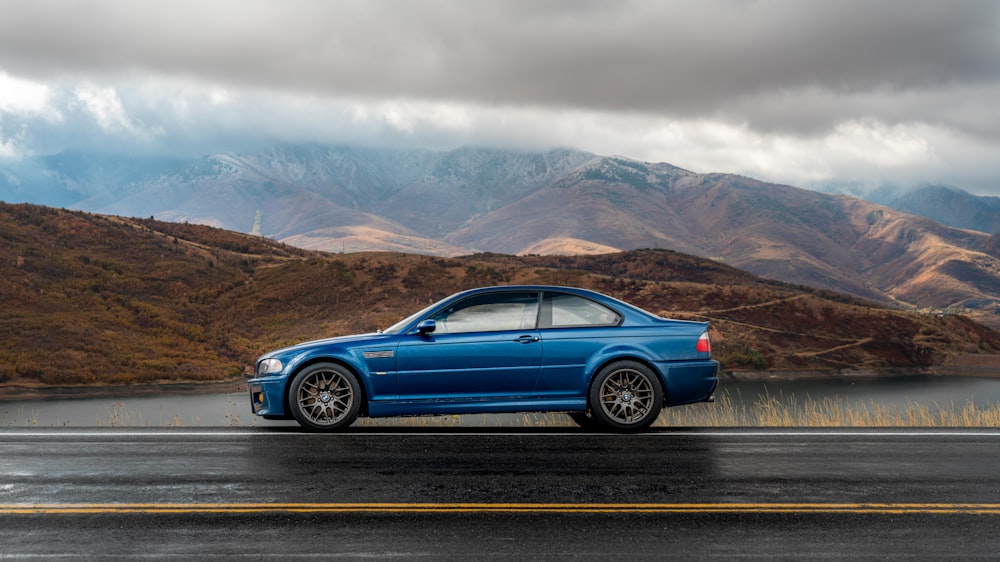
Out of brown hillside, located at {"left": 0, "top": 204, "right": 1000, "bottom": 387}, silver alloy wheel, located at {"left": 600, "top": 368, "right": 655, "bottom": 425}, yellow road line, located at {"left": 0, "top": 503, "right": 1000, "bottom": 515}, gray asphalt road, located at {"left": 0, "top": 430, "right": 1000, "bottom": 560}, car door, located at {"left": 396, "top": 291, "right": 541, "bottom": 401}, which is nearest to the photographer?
gray asphalt road, located at {"left": 0, "top": 430, "right": 1000, "bottom": 560}

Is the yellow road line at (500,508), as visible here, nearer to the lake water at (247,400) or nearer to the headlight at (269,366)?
the headlight at (269,366)

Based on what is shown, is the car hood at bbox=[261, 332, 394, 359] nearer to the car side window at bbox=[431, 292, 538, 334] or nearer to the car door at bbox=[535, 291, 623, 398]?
the car side window at bbox=[431, 292, 538, 334]

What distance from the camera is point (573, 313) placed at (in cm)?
1041

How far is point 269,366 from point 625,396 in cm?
435

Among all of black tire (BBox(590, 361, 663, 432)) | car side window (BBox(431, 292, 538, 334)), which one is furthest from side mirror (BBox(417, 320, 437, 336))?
black tire (BBox(590, 361, 663, 432))

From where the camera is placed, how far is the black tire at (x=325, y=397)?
10.0 meters

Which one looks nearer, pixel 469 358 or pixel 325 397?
pixel 469 358

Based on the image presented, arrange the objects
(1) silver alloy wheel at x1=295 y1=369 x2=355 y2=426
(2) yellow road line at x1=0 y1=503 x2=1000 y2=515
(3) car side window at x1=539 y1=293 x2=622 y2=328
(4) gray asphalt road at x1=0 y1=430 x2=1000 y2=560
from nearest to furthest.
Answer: (4) gray asphalt road at x1=0 y1=430 x2=1000 y2=560 → (2) yellow road line at x1=0 y1=503 x2=1000 y2=515 → (1) silver alloy wheel at x1=295 y1=369 x2=355 y2=426 → (3) car side window at x1=539 y1=293 x2=622 y2=328

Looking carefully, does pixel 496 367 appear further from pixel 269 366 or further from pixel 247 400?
pixel 247 400

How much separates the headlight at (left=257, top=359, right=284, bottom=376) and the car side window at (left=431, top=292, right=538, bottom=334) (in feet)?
6.39

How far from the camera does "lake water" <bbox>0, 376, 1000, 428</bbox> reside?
2752 centimetres

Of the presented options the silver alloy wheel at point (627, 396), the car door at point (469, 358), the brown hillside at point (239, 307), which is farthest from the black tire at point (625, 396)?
the brown hillside at point (239, 307)

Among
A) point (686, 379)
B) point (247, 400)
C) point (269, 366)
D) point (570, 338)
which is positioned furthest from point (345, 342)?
point (247, 400)

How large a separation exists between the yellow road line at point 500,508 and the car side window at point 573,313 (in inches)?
162
